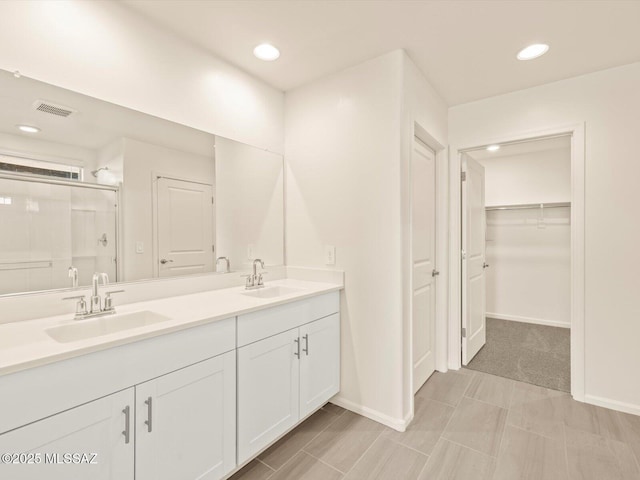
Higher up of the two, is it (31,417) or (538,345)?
(31,417)

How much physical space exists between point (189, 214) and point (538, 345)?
3860 mm

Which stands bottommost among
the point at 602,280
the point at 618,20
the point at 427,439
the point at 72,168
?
the point at 427,439

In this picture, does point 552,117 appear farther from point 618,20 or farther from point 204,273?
point 204,273

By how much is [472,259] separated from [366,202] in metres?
1.59

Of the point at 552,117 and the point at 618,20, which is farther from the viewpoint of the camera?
the point at 552,117

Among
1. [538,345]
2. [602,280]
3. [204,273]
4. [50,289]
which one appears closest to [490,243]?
[538,345]

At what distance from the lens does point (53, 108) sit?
58.1 inches

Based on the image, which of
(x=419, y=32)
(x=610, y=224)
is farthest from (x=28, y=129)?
(x=610, y=224)

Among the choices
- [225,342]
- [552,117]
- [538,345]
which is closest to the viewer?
[225,342]

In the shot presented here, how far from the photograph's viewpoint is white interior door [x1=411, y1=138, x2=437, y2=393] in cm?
246

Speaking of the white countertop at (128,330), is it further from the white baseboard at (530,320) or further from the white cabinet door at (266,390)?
the white baseboard at (530,320)

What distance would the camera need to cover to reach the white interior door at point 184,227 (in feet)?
6.15

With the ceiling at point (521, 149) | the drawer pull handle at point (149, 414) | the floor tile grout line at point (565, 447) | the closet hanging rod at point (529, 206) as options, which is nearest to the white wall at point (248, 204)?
the drawer pull handle at point (149, 414)

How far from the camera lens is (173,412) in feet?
4.21
